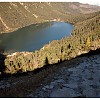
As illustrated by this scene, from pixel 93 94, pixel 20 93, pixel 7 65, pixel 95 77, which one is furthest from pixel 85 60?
pixel 7 65

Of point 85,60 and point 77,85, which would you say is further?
point 85,60

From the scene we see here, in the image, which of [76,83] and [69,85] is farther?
[76,83]

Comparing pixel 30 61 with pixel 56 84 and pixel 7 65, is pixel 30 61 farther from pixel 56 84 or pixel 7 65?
pixel 56 84

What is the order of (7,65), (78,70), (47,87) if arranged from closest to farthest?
(47,87) < (78,70) < (7,65)

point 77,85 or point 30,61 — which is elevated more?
point 77,85

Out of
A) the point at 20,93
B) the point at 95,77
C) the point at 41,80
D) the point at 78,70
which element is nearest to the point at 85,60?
the point at 78,70

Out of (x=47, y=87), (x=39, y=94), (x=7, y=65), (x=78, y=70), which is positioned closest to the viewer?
(x=39, y=94)

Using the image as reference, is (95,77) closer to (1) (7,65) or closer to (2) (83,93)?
(2) (83,93)
